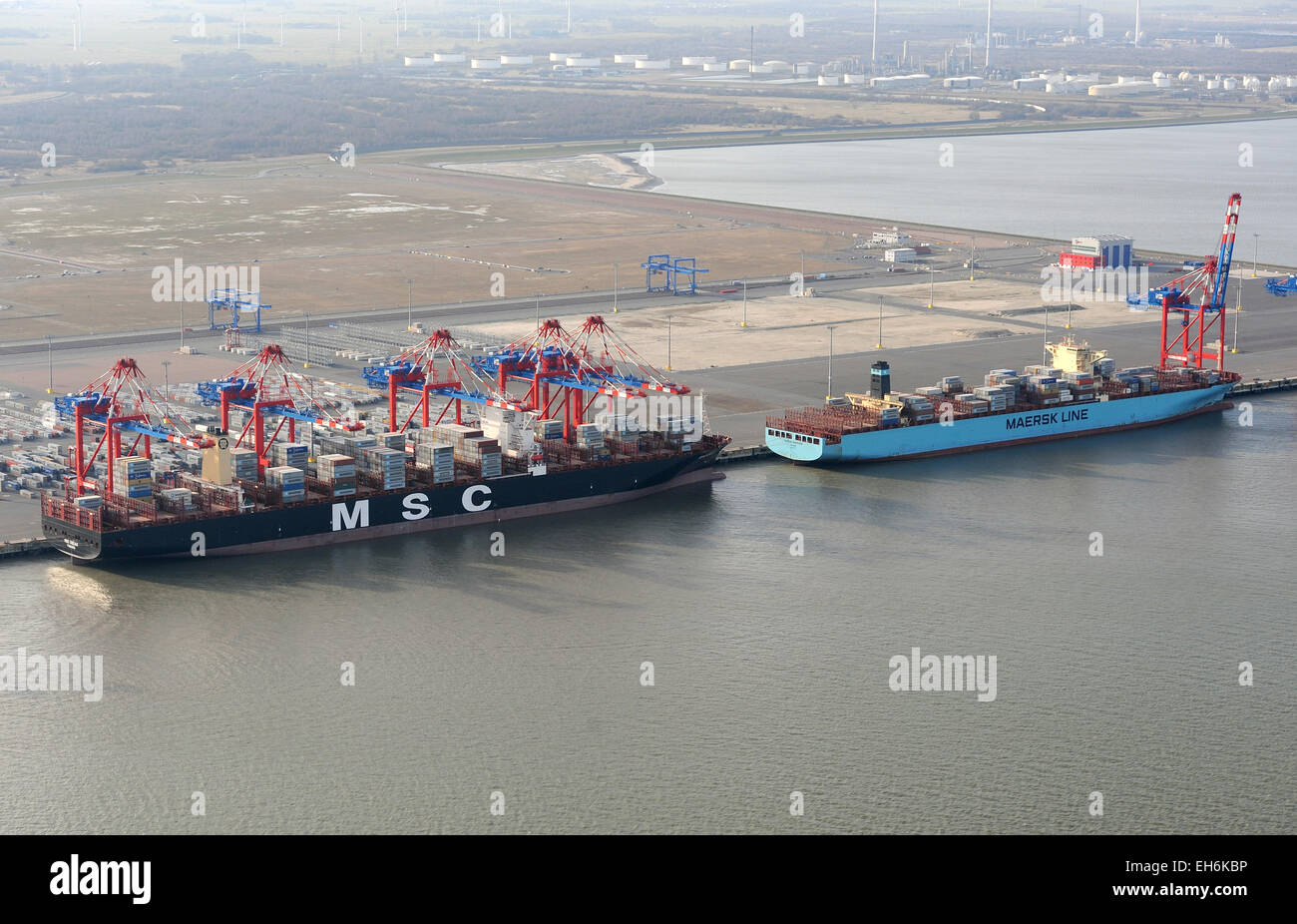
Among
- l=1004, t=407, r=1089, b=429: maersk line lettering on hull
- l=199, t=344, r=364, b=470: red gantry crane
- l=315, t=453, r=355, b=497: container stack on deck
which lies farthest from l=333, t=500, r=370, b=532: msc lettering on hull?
l=1004, t=407, r=1089, b=429: maersk line lettering on hull

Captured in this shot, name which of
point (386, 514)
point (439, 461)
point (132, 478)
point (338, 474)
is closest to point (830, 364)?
point (439, 461)

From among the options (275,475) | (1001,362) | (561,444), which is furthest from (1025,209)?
(275,475)

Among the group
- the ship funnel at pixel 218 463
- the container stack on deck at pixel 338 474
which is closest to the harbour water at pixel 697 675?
the container stack on deck at pixel 338 474

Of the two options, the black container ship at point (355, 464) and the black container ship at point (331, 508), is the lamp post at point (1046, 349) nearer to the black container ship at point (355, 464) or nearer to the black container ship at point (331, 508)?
the black container ship at point (355, 464)

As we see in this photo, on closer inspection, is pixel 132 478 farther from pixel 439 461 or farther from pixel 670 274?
pixel 670 274

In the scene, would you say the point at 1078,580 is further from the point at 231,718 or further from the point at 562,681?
the point at 231,718

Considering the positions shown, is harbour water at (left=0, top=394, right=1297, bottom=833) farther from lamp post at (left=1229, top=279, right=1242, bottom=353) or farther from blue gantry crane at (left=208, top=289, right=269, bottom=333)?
blue gantry crane at (left=208, top=289, right=269, bottom=333)

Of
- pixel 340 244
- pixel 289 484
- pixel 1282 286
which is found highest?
pixel 340 244
